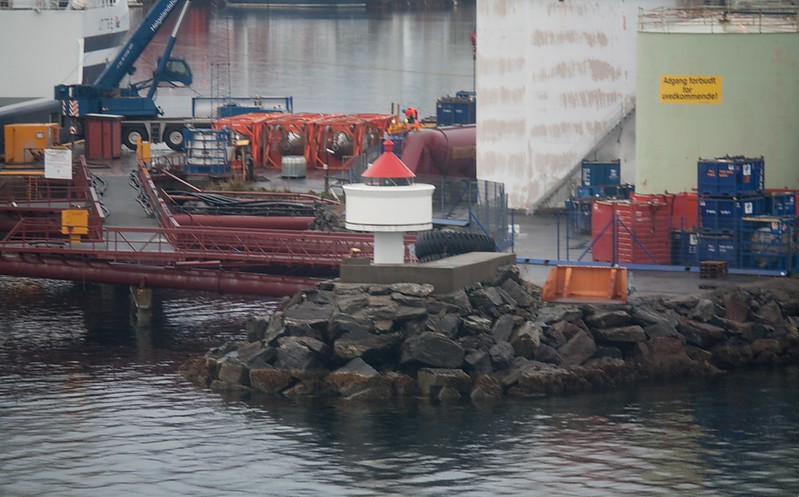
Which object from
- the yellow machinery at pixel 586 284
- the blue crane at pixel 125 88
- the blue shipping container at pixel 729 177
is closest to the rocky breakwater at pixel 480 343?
the yellow machinery at pixel 586 284

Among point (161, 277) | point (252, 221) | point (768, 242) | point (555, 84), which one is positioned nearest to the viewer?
point (768, 242)

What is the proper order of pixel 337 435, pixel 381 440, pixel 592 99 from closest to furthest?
1. pixel 381 440
2. pixel 337 435
3. pixel 592 99

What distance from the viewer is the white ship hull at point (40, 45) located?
74625mm

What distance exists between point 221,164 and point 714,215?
21775mm

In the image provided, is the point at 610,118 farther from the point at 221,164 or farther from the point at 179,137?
the point at 179,137

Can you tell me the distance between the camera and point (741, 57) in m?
44.2

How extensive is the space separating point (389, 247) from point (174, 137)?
30.8 meters

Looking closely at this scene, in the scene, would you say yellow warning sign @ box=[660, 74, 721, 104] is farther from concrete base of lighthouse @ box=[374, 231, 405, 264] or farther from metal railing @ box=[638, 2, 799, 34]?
concrete base of lighthouse @ box=[374, 231, 405, 264]

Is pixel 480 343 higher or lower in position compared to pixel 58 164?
lower

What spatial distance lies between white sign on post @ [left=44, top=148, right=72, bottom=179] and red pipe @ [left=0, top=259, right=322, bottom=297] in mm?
6503

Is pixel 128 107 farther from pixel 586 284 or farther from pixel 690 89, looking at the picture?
pixel 586 284

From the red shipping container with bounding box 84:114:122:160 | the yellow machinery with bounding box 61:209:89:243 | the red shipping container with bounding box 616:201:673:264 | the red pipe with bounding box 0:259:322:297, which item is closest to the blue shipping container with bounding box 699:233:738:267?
the red shipping container with bounding box 616:201:673:264

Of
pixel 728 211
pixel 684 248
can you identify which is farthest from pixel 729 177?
pixel 684 248

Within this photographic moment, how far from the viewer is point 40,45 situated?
7538 centimetres
